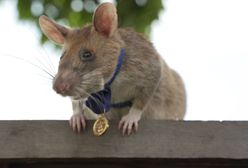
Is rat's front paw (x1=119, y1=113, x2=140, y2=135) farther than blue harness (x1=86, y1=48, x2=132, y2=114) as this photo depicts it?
No

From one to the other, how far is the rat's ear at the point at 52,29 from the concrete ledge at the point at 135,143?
0.67 meters

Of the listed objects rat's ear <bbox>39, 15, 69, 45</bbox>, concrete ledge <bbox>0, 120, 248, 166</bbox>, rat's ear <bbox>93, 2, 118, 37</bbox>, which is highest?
rat's ear <bbox>93, 2, 118, 37</bbox>

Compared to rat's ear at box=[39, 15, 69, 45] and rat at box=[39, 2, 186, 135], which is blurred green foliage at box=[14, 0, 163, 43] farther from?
rat's ear at box=[39, 15, 69, 45]

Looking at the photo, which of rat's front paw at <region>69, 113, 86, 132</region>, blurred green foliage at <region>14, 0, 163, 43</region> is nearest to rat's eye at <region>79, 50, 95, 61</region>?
rat's front paw at <region>69, 113, 86, 132</region>

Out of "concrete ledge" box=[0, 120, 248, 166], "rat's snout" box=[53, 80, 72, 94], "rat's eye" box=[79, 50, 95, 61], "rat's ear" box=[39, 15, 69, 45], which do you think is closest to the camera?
"concrete ledge" box=[0, 120, 248, 166]

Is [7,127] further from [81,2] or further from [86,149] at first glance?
[81,2]

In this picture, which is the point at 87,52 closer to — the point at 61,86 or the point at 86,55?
the point at 86,55

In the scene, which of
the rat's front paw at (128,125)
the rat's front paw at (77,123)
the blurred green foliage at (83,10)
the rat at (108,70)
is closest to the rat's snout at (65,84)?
the rat at (108,70)

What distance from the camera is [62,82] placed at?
3438 millimetres

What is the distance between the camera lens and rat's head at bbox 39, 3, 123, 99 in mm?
3512

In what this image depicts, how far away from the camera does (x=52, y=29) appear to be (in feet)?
12.5

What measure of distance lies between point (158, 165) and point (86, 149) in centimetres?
36

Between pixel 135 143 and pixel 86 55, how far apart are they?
0.66 meters

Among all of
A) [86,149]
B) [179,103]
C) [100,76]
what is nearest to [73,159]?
[86,149]
